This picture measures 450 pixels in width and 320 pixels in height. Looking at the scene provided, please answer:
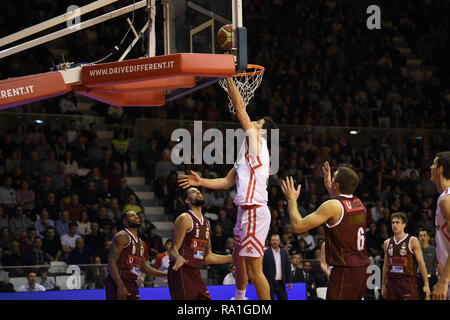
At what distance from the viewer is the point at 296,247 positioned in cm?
1469

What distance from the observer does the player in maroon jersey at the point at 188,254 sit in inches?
340

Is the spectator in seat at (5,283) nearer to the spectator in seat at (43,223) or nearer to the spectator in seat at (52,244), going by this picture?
the spectator in seat at (52,244)

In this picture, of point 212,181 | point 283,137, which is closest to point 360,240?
point 212,181

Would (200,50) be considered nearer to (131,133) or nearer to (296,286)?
(296,286)

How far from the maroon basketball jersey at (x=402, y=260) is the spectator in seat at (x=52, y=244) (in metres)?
6.32

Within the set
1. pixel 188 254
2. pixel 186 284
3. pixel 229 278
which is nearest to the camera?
pixel 186 284

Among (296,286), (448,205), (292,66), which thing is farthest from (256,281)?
(292,66)

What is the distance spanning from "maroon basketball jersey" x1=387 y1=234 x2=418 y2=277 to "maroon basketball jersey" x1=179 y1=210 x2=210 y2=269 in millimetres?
3136

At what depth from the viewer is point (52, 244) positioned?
43.5 feet

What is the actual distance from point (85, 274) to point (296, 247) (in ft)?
16.5

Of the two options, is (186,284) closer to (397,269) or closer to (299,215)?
(299,215)

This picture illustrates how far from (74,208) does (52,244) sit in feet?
3.51

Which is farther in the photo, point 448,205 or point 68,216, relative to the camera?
point 68,216

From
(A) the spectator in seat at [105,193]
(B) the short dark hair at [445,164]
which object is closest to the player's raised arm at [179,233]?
(B) the short dark hair at [445,164]
